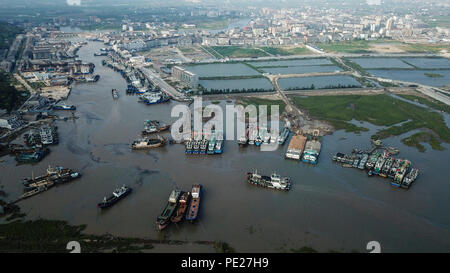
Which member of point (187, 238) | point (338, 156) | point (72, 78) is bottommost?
point (187, 238)

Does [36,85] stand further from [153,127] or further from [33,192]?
[33,192]

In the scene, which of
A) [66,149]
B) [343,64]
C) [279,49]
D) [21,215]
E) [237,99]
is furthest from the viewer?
[279,49]

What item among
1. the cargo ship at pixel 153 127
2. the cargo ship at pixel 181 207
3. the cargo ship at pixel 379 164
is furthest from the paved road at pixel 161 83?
the cargo ship at pixel 379 164

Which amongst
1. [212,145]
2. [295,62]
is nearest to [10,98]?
[212,145]

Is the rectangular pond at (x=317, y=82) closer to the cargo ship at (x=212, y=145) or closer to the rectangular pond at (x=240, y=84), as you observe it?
the rectangular pond at (x=240, y=84)

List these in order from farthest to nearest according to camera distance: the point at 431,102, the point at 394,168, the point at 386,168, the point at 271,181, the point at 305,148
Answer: the point at 431,102
the point at 305,148
the point at 386,168
the point at 394,168
the point at 271,181

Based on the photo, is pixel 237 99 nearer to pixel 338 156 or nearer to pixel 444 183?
pixel 338 156

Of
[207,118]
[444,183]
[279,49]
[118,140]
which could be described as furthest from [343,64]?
[118,140]
